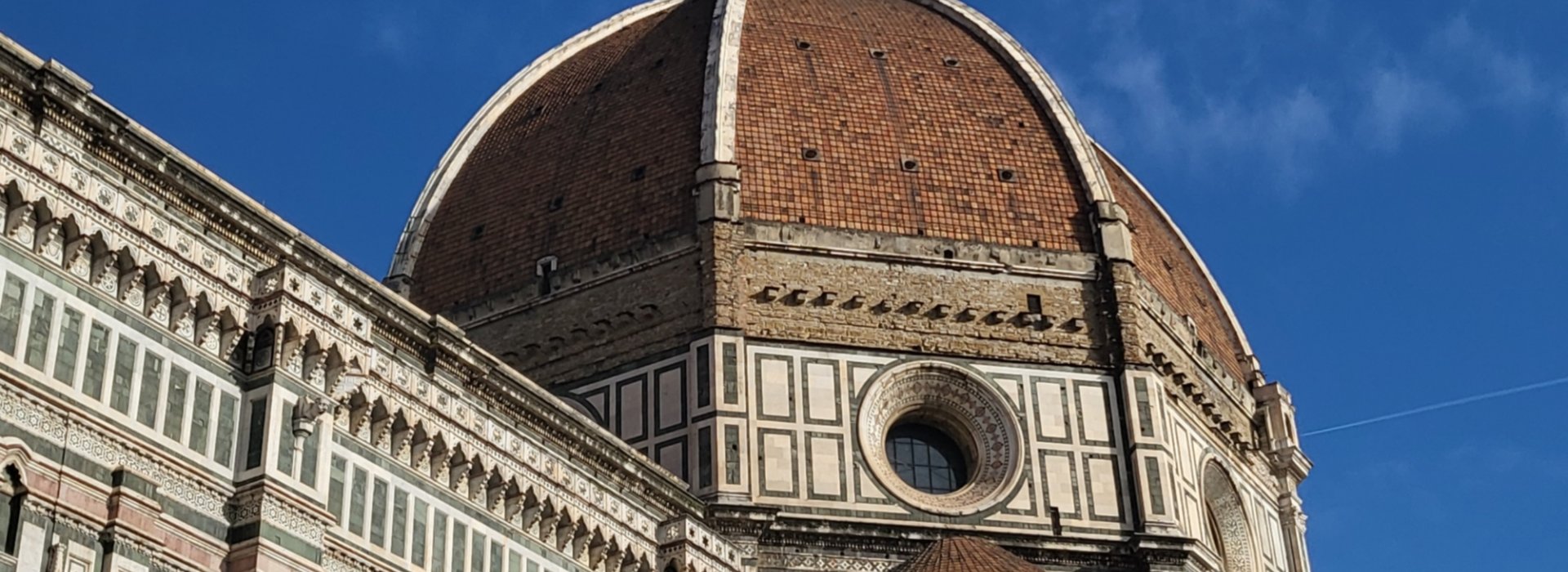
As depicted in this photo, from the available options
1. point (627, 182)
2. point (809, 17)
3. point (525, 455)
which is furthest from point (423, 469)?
point (809, 17)

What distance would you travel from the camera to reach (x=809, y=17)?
38.0 m

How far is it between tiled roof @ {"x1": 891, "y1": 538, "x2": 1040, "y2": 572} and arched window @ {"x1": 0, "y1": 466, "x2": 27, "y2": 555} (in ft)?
47.7

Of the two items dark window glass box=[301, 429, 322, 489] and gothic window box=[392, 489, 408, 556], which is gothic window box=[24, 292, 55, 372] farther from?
gothic window box=[392, 489, 408, 556]

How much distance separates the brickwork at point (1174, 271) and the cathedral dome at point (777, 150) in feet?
0.29

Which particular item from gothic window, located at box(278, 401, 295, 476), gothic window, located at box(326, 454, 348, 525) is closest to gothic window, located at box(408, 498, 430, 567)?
gothic window, located at box(326, 454, 348, 525)

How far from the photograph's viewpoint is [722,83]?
116 ft

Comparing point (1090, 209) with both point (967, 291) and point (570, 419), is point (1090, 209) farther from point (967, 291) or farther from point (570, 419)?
point (570, 419)

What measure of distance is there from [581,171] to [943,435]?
7.53 meters

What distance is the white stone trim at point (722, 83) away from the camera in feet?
112

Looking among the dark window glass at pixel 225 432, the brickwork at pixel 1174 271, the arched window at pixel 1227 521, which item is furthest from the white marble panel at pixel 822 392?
the dark window glass at pixel 225 432

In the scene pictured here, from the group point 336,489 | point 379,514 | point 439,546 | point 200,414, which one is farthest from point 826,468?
point 200,414

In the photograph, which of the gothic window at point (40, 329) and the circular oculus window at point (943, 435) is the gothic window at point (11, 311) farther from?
the circular oculus window at point (943, 435)

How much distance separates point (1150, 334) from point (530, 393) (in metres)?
13.2

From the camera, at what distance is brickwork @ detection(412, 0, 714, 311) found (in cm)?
3419
